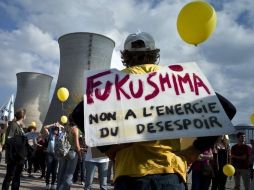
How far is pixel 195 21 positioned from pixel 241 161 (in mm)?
5102

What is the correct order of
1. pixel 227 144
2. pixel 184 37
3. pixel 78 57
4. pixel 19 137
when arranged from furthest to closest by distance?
1. pixel 78 57
2. pixel 227 144
3. pixel 19 137
4. pixel 184 37

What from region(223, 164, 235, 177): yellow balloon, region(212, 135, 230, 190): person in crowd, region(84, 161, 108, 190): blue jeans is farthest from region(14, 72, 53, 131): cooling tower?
region(84, 161, 108, 190): blue jeans

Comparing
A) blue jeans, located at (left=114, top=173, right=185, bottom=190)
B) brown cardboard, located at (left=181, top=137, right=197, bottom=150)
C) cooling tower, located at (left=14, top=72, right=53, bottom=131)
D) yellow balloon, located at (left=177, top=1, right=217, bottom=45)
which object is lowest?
blue jeans, located at (left=114, top=173, right=185, bottom=190)

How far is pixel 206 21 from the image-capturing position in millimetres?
2994

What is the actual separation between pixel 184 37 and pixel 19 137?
3.45 metres

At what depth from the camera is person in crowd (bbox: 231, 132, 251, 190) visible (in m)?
7.32

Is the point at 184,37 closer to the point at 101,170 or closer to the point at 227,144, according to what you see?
the point at 101,170

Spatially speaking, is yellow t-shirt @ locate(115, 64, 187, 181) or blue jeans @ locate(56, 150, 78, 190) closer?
yellow t-shirt @ locate(115, 64, 187, 181)

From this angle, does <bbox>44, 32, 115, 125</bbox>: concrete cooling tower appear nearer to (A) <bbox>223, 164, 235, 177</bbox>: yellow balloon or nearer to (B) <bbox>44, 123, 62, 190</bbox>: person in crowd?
(B) <bbox>44, 123, 62, 190</bbox>: person in crowd

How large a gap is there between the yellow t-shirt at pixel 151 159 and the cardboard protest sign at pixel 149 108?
6 centimetres

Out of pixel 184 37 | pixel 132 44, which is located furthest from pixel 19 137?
pixel 132 44

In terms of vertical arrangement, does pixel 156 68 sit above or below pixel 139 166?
above

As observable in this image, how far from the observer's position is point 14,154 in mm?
5594

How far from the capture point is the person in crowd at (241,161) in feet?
24.0
